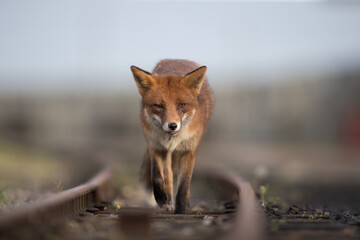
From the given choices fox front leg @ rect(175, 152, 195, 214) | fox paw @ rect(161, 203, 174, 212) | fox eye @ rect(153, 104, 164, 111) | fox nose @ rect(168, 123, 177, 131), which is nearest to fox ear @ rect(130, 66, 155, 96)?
fox eye @ rect(153, 104, 164, 111)

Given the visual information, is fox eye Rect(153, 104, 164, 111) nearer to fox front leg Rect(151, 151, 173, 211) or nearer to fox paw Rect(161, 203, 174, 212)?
fox front leg Rect(151, 151, 173, 211)

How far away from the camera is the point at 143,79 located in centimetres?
547

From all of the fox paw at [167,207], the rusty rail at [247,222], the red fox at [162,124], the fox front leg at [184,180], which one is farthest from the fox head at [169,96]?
the rusty rail at [247,222]

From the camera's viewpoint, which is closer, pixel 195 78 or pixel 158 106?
pixel 158 106

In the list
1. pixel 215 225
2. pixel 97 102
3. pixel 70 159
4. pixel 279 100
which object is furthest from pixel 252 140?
pixel 215 225

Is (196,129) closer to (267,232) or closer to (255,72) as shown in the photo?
(267,232)

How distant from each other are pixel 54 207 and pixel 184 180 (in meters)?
1.75

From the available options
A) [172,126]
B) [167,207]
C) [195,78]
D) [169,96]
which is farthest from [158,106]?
[167,207]

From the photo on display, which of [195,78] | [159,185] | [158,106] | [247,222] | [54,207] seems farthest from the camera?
[195,78]

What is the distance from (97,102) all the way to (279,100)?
40.8ft

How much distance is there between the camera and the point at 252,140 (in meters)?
32.8

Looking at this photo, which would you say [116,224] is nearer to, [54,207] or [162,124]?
[54,207]

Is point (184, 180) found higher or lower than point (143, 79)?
lower

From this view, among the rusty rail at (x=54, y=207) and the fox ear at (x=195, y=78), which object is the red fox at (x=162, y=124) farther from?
the rusty rail at (x=54, y=207)
